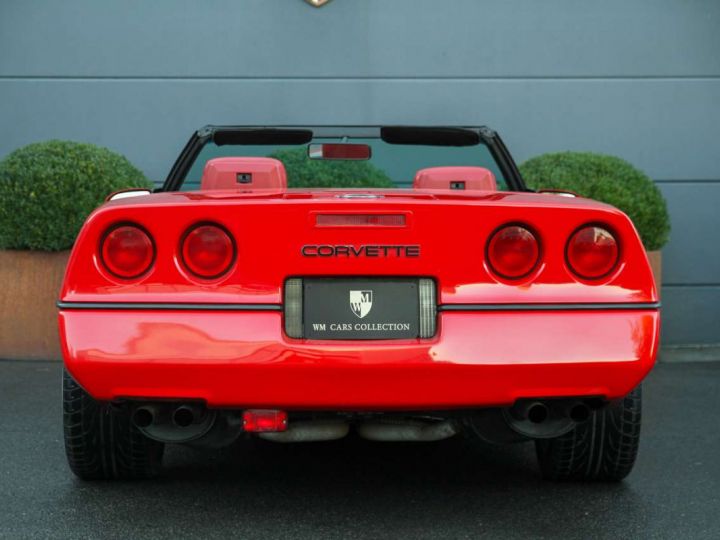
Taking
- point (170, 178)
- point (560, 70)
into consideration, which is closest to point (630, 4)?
point (560, 70)

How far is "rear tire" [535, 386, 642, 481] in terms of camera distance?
13.0 feet

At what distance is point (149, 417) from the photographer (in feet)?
11.4

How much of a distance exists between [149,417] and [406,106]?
6680mm

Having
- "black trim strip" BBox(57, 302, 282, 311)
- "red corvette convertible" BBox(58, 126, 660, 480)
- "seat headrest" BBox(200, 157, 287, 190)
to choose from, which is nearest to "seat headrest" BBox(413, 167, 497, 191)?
"seat headrest" BBox(200, 157, 287, 190)

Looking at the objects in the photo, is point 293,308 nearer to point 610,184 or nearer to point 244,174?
point 244,174

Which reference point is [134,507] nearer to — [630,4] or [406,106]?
[406,106]

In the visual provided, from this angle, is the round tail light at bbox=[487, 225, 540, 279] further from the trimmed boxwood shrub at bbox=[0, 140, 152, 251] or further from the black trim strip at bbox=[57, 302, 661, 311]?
the trimmed boxwood shrub at bbox=[0, 140, 152, 251]

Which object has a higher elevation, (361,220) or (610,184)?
(361,220)

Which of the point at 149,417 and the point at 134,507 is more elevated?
the point at 149,417

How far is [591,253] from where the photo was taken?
3477 millimetres

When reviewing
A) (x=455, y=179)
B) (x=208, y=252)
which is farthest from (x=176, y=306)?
(x=455, y=179)

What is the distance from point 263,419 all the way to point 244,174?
1.32 meters

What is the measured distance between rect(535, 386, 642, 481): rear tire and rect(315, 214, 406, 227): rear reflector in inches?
40.6

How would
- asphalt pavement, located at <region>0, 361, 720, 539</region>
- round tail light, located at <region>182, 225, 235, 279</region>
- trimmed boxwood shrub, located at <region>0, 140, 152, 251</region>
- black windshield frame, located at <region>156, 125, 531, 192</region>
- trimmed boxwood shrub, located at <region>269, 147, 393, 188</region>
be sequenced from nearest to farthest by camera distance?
round tail light, located at <region>182, 225, 235, 279</region> < asphalt pavement, located at <region>0, 361, 720, 539</region> < black windshield frame, located at <region>156, 125, 531, 192</region> < trimmed boxwood shrub, located at <region>0, 140, 152, 251</region> < trimmed boxwood shrub, located at <region>269, 147, 393, 188</region>
